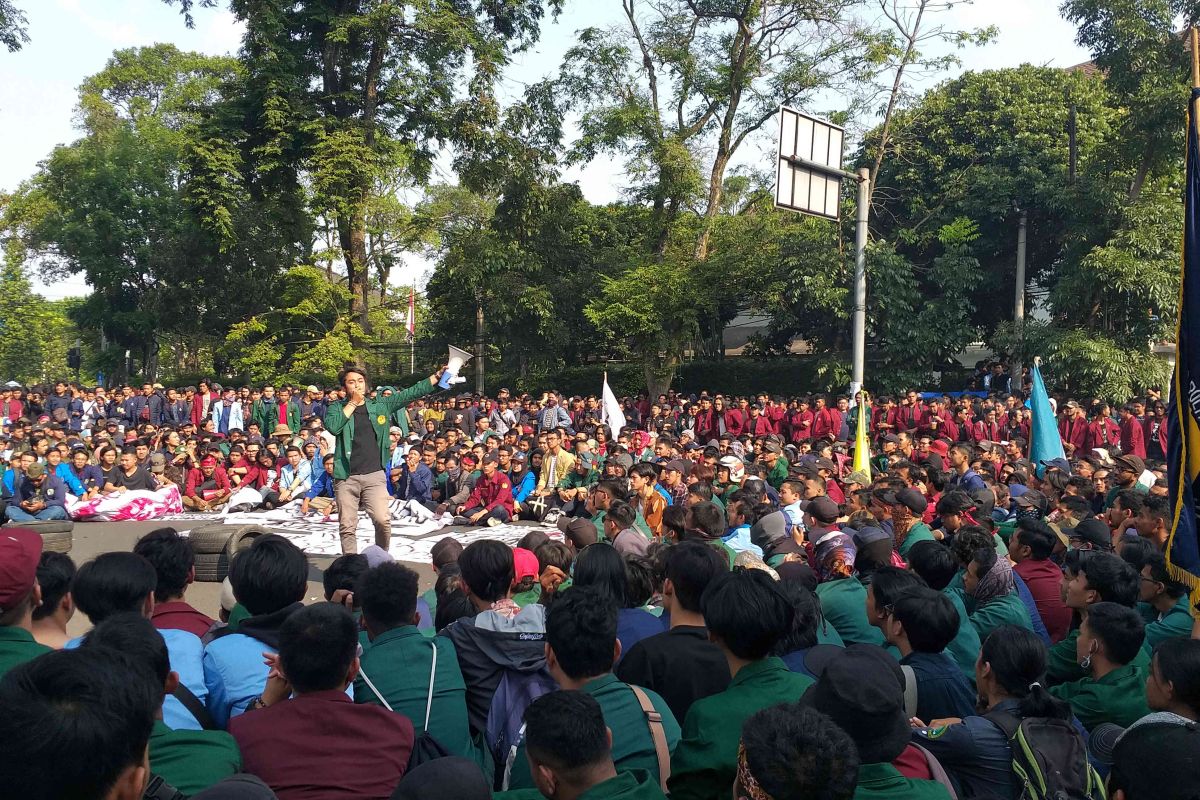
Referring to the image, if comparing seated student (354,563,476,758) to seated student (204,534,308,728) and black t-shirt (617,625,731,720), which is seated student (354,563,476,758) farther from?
black t-shirt (617,625,731,720)

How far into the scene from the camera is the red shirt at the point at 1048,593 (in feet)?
17.7

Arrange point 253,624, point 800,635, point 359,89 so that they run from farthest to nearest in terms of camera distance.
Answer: point 359,89 → point 800,635 → point 253,624

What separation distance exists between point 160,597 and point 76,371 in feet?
113

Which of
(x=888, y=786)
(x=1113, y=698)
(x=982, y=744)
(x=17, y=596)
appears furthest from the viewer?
(x=1113, y=698)

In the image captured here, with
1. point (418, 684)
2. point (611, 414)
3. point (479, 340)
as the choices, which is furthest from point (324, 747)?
point (479, 340)

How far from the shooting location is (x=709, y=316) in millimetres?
24984

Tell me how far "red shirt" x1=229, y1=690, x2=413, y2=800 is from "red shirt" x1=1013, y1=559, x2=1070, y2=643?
3.96 meters

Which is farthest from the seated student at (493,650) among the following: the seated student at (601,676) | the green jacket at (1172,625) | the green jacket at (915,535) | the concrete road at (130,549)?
the concrete road at (130,549)

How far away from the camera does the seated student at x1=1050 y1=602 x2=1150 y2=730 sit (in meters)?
3.69

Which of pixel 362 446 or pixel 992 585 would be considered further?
pixel 362 446

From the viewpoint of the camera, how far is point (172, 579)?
4141 mm

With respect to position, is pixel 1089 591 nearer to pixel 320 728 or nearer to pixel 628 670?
pixel 628 670

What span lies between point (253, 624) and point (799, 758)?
217cm

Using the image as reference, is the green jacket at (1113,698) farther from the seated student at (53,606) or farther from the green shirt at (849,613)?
the seated student at (53,606)
